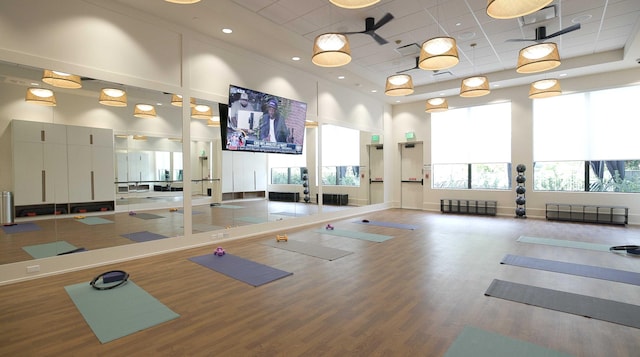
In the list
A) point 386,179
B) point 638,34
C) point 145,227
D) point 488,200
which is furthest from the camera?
point 386,179

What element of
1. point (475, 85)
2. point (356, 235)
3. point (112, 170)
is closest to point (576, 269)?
point (356, 235)

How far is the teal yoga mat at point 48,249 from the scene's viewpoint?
13.3 feet

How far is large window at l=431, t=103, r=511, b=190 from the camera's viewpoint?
974 cm

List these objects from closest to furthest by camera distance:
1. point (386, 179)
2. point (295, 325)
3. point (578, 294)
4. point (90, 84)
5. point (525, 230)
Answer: point (295, 325) → point (578, 294) → point (90, 84) → point (525, 230) → point (386, 179)

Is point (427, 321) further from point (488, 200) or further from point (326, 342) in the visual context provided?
point (488, 200)

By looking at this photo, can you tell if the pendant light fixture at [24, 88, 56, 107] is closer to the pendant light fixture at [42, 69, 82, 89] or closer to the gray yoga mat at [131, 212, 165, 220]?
the pendant light fixture at [42, 69, 82, 89]

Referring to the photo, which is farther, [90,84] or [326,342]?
[90,84]

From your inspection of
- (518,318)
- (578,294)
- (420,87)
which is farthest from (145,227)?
(420,87)

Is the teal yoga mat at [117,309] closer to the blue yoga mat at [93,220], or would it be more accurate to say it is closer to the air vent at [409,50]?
the blue yoga mat at [93,220]

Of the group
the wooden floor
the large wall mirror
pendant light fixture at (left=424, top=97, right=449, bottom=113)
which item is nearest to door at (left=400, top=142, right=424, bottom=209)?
pendant light fixture at (left=424, top=97, right=449, bottom=113)

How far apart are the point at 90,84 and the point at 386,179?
30.0 feet

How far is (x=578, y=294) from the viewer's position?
3.41 metres

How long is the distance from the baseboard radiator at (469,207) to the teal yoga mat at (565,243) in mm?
3591

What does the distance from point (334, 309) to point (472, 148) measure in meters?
9.03
